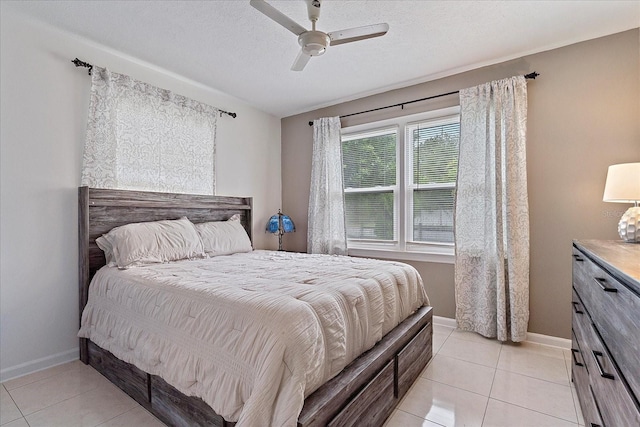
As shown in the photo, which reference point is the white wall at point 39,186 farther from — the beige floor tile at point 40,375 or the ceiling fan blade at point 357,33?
the ceiling fan blade at point 357,33

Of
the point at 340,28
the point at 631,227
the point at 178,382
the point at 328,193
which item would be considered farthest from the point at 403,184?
the point at 178,382

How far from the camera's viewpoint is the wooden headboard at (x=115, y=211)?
2428 millimetres

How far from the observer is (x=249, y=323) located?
1.29m

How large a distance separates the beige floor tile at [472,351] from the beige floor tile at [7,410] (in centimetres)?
288

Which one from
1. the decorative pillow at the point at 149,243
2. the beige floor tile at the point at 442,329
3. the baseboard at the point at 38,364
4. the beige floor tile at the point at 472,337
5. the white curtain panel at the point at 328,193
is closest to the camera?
the baseboard at the point at 38,364

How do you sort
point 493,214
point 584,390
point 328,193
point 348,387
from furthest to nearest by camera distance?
point 328,193 → point 493,214 → point 584,390 → point 348,387

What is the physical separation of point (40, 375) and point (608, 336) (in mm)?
3395

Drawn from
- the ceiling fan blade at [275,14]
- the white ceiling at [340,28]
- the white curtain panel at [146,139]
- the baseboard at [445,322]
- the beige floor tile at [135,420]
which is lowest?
the beige floor tile at [135,420]

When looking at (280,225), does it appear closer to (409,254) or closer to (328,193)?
(328,193)

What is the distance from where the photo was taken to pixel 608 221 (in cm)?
243

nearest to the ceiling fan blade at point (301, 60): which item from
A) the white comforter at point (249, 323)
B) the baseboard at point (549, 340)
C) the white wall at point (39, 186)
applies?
the white comforter at point (249, 323)

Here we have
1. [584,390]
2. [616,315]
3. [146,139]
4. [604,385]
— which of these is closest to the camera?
[616,315]

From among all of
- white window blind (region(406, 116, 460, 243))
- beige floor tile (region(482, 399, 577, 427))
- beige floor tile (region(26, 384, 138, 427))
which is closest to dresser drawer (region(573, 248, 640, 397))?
beige floor tile (region(482, 399, 577, 427))

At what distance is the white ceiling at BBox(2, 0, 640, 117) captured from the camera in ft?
6.95
